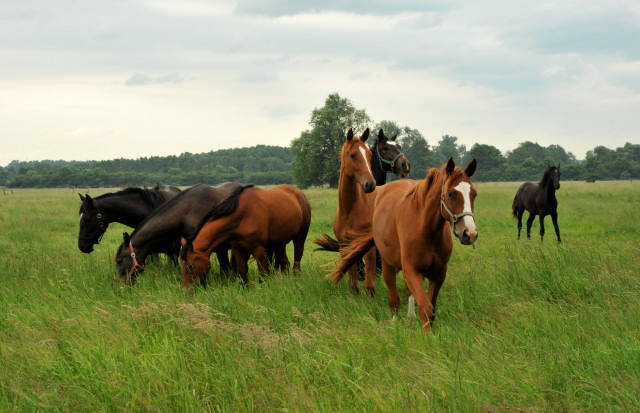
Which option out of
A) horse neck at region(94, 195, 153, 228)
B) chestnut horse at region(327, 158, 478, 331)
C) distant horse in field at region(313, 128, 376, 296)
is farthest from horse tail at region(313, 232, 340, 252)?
horse neck at region(94, 195, 153, 228)

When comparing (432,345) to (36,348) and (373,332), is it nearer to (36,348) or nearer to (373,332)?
(373,332)

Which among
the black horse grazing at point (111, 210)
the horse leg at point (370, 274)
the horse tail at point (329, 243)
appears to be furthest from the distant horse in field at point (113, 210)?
the horse leg at point (370, 274)

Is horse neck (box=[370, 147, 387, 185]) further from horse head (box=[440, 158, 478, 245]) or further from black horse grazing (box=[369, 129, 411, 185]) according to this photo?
horse head (box=[440, 158, 478, 245])

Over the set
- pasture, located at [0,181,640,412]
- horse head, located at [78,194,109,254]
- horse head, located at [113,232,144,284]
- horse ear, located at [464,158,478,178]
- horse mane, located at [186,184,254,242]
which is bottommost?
pasture, located at [0,181,640,412]

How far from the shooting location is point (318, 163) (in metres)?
56.2

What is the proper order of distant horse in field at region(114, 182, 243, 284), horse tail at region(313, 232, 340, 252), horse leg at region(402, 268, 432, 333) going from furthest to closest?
horse tail at region(313, 232, 340, 252) < distant horse in field at region(114, 182, 243, 284) < horse leg at region(402, 268, 432, 333)

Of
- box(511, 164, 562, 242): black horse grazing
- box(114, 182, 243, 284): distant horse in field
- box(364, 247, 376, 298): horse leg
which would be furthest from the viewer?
box(511, 164, 562, 242): black horse grazing

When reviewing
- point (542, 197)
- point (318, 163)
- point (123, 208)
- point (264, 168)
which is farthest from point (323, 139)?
point (264, 168)

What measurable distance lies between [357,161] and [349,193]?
512 mm

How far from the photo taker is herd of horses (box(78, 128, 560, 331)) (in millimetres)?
4531

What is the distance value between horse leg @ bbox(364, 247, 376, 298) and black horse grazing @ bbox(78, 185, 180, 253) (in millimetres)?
3998

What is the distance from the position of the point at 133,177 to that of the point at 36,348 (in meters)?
127

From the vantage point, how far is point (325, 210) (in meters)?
21.9

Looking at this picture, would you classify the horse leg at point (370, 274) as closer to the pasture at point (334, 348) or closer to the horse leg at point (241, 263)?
the pasture at point (334, 348)
